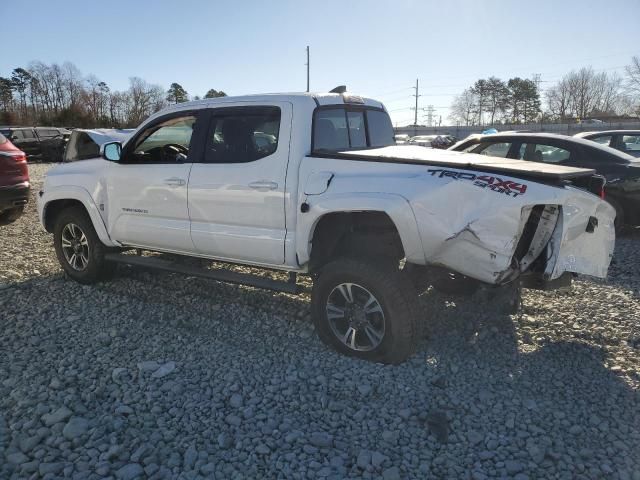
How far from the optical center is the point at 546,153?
7.32 metres

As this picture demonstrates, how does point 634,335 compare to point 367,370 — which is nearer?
point 367,370

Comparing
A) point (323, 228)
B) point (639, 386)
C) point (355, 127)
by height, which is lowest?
point (639, 386)

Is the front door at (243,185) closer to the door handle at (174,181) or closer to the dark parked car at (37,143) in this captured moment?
the door handle at (174,181)

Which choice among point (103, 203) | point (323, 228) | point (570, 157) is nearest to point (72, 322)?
point (103, 203)

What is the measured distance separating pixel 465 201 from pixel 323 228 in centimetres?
118

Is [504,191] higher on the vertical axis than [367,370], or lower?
higher

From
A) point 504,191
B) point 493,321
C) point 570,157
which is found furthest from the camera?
point 570,157

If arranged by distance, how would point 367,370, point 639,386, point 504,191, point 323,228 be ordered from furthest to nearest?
point 323,228 < point 367,370 < point 639,386 < point 504,191

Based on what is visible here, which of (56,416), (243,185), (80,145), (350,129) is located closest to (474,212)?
(350,129)

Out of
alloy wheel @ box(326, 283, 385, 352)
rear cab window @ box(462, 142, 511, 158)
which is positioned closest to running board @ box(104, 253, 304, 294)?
alloy wheel @ box(326, 283, 385, 352)

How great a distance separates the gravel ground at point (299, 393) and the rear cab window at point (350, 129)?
1.61 metres

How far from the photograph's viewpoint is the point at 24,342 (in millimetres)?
4094

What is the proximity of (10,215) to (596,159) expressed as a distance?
10.4m

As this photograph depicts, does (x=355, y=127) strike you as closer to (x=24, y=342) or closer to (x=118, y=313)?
(x=118, y=313)
